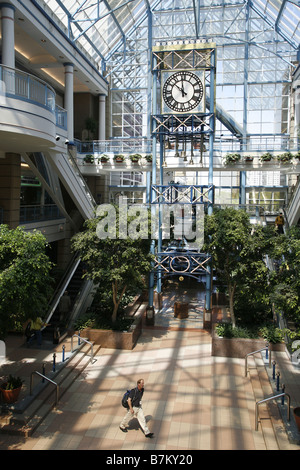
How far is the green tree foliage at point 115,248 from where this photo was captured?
14969mm

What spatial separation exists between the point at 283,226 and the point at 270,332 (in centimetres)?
841

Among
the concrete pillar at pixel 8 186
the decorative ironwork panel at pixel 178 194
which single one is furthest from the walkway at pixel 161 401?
the decorative ironwork panel at pixel 178 194

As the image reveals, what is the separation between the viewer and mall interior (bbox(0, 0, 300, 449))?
17.0 meters

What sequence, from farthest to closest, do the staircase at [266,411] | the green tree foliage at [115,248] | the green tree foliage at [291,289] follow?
the green tree foliage at [115,248], the green tree foliage at [291,289], the staircase at [266,411]

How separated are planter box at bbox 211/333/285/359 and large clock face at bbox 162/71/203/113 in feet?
32.2

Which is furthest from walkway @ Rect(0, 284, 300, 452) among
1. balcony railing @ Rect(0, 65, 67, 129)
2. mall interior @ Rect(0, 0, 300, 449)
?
balcony railing @ Rect(0, 65, 67, 129)

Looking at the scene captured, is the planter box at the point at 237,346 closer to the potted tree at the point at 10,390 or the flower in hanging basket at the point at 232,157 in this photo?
the potted tree at the point at 10,390

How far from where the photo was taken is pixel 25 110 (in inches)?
488

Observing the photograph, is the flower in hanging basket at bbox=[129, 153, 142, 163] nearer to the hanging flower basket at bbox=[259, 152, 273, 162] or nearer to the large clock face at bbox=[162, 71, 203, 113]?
the large clock face at bbox=[162, 71, 203, 113]

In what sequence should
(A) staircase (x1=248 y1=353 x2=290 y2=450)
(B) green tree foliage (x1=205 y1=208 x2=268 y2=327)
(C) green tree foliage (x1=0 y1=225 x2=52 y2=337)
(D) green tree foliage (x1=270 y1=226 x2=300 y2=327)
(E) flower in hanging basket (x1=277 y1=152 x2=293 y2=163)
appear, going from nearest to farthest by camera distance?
1. (C) green tree foliage (x1=0 y1=225 x2=52 y2=337)
2. (A) staircase (x1=248 y1=353 x2=290 y2=450)
3. (D) green tree foliage (x1=270 y1=226 x2=300 y2=327)
4. (B) green tree foliage (x1=205 y1=208 x2=268 y2=327)
5. (E) flower in hanging basket (x1=277 y1=152 x2=293 y2=163)

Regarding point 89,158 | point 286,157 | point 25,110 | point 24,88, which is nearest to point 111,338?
point 25,110

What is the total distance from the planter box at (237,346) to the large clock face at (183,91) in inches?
387

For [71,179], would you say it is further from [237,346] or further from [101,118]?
[101,118]

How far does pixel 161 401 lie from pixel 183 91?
12.7m
